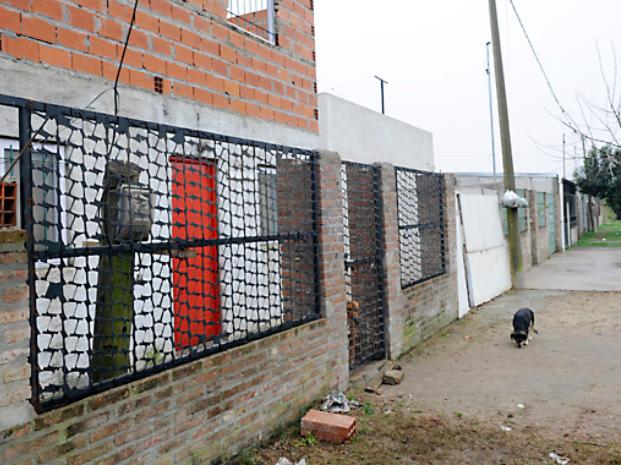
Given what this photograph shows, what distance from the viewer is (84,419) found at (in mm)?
2600

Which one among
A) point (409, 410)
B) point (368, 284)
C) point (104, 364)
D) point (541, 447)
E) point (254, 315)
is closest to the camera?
point (104, 364)

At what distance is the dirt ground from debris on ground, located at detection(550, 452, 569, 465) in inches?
1.3

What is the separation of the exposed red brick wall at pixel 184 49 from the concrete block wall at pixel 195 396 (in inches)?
46.5

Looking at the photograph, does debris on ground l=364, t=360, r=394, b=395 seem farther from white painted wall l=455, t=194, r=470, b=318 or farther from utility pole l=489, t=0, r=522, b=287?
utility pole l=489, t=0, r=522, b=287

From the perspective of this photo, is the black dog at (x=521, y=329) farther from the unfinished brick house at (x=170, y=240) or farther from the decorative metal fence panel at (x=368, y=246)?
the decorative metal fence panel at (x=368, y=246)

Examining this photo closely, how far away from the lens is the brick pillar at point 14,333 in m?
2.29

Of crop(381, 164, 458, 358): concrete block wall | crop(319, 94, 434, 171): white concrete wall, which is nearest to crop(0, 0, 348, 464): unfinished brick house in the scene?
crop(381, 164, 458, 358): concrete block wall

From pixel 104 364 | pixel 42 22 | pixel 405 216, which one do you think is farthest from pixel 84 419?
pixel 405 216

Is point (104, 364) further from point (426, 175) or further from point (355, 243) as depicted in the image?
point (426, 175)

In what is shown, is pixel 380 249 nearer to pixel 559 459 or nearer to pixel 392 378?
pixel 392 378

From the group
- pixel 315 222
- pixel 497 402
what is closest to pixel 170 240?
pixel 315 222

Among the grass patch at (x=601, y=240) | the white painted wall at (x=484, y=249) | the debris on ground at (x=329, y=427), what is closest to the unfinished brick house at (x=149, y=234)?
the debris on ground at (x=329, y=427)

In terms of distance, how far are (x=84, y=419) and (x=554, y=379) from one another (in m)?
4.53

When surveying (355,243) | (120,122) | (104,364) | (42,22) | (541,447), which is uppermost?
(42,22)
